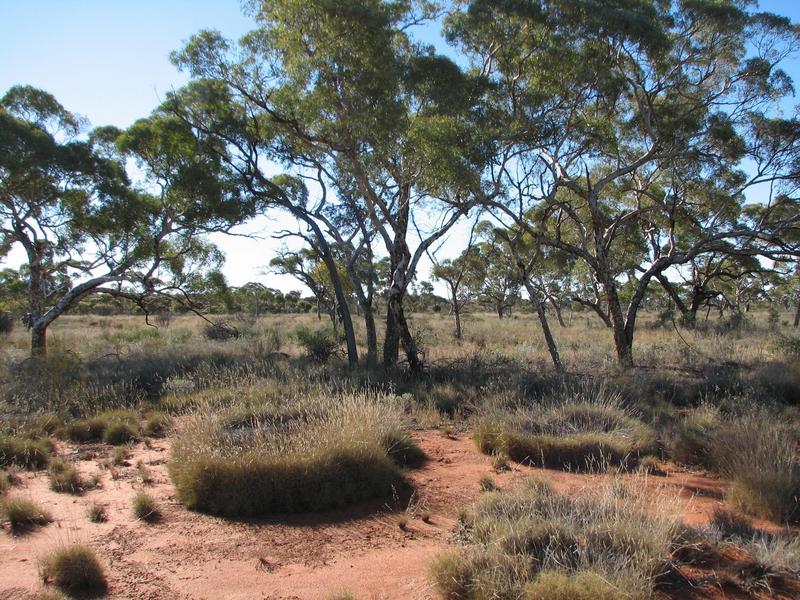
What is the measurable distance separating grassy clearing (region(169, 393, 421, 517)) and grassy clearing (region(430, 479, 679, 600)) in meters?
1.57

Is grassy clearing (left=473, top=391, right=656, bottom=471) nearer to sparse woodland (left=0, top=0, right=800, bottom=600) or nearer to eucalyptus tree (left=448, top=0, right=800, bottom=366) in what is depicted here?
sparse woodland (left=0, top=0, right=800, bottom=600)

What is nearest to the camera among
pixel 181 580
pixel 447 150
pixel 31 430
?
pixel 181 580

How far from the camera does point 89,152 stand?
15.0 m

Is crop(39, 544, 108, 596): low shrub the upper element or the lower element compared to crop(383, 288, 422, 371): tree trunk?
lower

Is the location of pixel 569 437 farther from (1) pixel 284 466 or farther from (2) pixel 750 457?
(1) pixel 284 466

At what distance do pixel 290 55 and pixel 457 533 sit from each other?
10321mm

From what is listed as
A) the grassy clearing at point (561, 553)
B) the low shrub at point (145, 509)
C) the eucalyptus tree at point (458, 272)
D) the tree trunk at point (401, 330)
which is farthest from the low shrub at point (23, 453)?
Answer: the eucalyptus tree at point (458, 272)

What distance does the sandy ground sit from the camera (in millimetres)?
3867

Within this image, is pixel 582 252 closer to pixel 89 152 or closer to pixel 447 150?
pixel 447 150

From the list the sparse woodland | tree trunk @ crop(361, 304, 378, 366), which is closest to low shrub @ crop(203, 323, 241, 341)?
the sparse woodland

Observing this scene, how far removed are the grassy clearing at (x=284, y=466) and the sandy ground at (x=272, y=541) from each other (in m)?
0.20

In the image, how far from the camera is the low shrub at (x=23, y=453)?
259 inches

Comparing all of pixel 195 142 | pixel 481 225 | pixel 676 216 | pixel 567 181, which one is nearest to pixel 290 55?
pixel 195 142

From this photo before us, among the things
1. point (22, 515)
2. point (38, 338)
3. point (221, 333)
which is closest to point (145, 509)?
point (22, 515)
